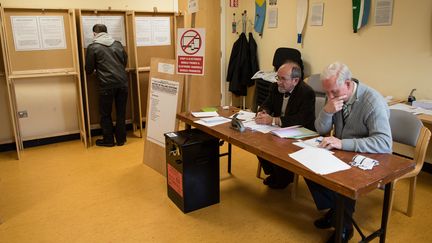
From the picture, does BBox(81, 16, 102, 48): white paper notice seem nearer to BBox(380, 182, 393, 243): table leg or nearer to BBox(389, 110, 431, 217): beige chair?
BBox(389, 110, 431, 217): beige chair

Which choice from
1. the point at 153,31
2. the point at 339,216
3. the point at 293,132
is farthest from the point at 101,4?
the point at 339,216

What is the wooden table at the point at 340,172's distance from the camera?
63.3 inches

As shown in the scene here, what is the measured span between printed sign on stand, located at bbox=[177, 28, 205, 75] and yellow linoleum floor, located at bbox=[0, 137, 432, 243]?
1140mm

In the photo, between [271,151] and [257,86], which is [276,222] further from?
[257,86]

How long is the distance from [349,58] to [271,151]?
2499 millimetres

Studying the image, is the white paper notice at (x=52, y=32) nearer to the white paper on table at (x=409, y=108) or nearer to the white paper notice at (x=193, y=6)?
the white paper notice at (x=193, y=6)

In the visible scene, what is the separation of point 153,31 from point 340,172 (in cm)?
378

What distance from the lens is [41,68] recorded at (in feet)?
13.6

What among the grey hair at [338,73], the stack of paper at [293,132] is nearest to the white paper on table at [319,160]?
the stack of paper at [293,132]

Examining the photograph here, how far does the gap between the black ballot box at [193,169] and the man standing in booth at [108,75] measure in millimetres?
1752

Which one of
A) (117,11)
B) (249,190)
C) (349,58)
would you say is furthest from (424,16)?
(117,11)

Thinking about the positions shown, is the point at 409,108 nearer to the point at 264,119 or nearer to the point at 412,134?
the point at 412,134

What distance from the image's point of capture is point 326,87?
6.81 ft

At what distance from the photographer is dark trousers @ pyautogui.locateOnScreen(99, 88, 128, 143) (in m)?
4.26
